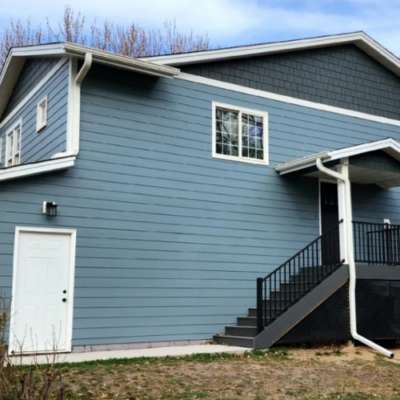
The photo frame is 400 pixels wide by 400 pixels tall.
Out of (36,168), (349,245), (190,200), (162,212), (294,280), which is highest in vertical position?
(36,168)

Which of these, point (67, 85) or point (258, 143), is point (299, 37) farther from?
point (67, 85)

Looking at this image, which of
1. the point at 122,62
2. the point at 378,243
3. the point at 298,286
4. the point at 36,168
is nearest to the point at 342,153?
the point at 298,286

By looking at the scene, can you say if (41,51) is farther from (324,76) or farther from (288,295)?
(288,295)

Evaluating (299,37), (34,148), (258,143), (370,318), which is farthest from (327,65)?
(34,148)

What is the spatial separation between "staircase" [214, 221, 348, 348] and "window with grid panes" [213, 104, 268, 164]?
2.45 meters

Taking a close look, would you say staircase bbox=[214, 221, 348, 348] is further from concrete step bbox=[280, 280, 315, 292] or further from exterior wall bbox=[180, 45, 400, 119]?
exterior wall bbox=[180, 45, 400, 119]

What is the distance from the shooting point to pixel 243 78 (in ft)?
39.3

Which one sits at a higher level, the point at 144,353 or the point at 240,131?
the point at 240,131

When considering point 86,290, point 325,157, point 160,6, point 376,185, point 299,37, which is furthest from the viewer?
point 160,6

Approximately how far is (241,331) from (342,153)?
3895 millimetres

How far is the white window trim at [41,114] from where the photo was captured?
1115 cm

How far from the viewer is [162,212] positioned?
1048cm

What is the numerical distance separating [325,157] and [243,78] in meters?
2.65

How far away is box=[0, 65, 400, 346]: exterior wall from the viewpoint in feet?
31.0
